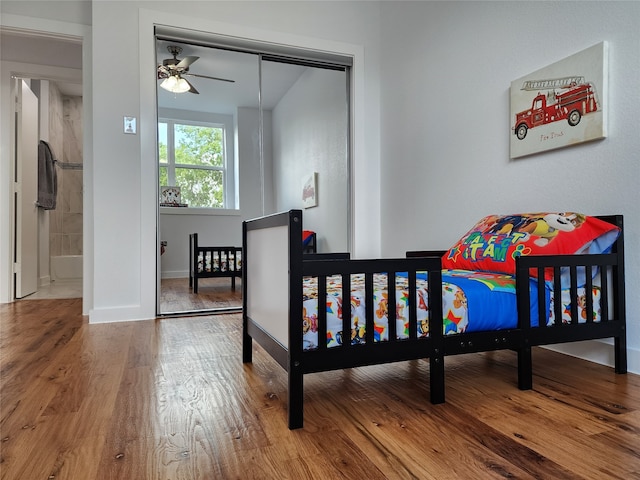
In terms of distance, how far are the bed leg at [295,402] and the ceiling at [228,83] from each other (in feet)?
8.40

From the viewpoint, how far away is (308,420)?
3.95ft

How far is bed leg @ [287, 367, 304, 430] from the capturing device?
1.14m

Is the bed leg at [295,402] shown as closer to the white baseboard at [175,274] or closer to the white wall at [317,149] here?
the white baseboard at [175,274]

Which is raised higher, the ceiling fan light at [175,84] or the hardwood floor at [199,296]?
the ceiling fan light at [175,84]

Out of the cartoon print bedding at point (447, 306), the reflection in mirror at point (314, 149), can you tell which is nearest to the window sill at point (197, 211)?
the reflection in mirror at point (314, 149)

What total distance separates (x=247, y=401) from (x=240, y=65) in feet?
8.97

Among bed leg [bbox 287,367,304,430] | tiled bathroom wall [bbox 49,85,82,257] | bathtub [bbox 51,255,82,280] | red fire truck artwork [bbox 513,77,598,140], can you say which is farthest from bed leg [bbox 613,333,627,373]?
tiled bathroom wall [bbox 49,85,82,257]

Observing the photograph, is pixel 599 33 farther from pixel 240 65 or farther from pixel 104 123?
pixel 104 123

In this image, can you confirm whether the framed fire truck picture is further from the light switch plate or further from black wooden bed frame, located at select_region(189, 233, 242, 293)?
the light switch plate

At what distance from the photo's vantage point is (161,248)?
302 cm

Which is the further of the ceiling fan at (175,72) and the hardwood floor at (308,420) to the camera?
the ceiling fan at (175,72)

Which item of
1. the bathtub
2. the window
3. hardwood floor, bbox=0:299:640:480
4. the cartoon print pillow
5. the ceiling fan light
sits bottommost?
hardwood floor, bbox=0:299:640:480

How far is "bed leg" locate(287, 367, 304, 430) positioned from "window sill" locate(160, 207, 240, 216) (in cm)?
224

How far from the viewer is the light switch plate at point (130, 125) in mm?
2830
